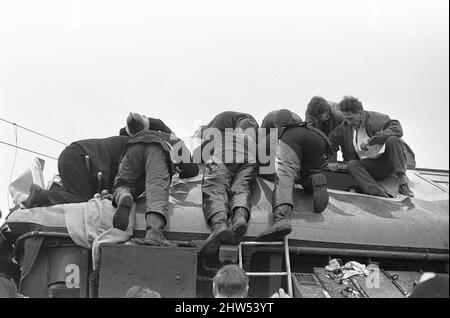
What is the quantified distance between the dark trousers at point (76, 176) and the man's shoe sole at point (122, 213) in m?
0.81

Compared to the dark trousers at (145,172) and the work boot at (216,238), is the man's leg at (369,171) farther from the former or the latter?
→ the dark trousers at (145,172)

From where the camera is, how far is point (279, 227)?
5734 millimetres

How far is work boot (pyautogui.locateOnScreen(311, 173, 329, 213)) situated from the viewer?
626 cm

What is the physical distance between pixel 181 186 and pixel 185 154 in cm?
39

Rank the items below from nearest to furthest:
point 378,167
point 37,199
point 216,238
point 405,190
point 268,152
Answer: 1. point 216,238
2. point 37,199
3. point 268,152
4. point 405,190
5. point 378,167

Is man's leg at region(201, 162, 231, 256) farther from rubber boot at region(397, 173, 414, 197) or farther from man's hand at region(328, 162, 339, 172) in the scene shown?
rubber boot at region(397, 173, 414, 197)

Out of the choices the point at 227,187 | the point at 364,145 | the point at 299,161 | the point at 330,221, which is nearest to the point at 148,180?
the point at 227,187

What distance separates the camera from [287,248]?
5840mm

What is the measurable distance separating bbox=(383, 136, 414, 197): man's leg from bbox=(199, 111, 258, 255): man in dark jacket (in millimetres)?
1479

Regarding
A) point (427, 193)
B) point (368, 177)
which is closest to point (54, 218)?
point (368, 177)

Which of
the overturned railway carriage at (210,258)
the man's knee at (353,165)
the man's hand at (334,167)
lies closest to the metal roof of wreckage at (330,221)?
the overturned railway carriage at (210,258)

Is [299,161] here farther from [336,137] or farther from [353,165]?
[336,137]

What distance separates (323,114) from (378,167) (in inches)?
35.6
